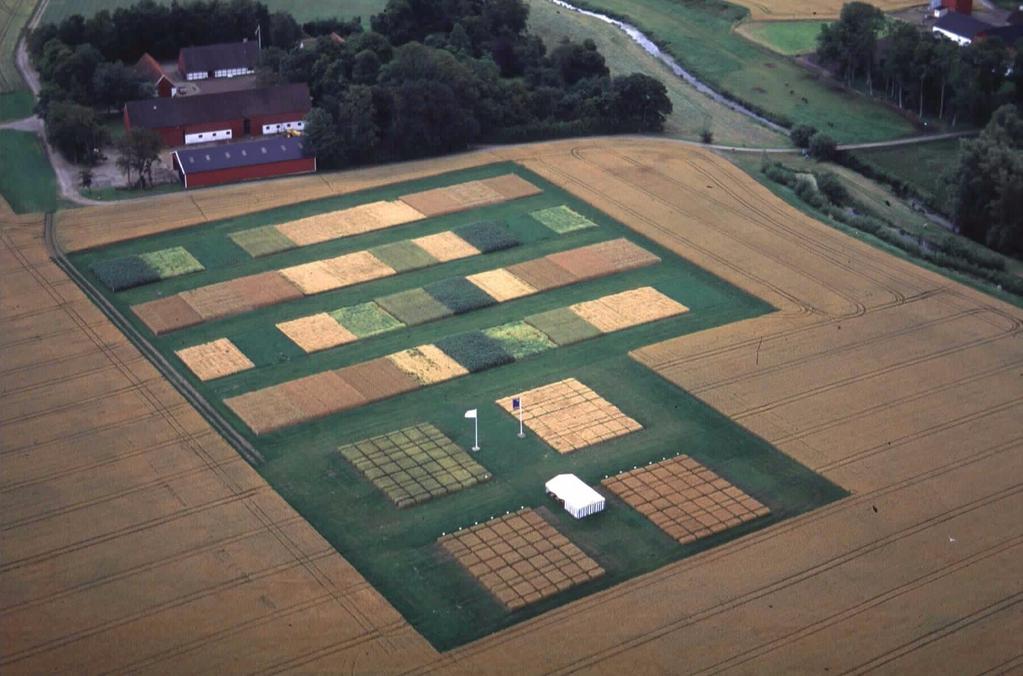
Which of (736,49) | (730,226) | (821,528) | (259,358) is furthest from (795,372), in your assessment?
(736,49)

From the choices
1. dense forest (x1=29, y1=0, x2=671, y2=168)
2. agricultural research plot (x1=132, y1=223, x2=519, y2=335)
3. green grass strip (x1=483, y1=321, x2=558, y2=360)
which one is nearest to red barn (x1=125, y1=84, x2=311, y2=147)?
dense forest (x1=29, y1=0, x2=671, y2=168)

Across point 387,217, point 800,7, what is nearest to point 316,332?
point 387,217

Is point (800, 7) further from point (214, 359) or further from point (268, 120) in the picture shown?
point (214, 359)

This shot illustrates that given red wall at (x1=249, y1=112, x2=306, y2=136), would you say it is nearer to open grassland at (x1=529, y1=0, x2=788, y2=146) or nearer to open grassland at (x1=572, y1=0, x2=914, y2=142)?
open grassland at (x1=529, y1=0, x2=788, y2=146)

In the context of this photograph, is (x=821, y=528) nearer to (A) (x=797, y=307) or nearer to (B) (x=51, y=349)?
(A) (x=797, y=307)

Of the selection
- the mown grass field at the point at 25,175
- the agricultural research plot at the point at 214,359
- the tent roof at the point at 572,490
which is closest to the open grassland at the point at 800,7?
the mown grass field at the point at 25,175

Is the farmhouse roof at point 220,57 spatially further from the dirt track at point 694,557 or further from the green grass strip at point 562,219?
the green grass strip at point 562,219
